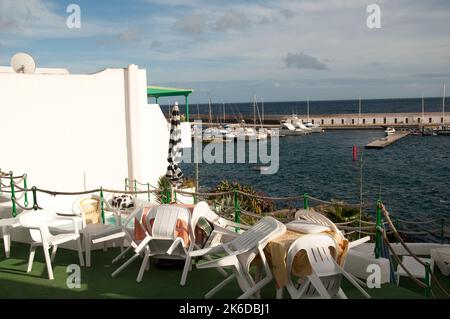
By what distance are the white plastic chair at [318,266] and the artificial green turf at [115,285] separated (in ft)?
2.69

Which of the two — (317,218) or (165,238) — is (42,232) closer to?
(165,238)

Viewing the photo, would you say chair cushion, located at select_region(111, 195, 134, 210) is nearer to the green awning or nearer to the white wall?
the white wall

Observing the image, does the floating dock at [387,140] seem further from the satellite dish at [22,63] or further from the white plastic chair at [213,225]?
the white plastic chair at [213,225]

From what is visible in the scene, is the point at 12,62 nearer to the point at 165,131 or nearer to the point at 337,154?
the point at 165,131

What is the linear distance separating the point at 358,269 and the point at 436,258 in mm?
4188

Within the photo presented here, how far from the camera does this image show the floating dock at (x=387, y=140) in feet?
240

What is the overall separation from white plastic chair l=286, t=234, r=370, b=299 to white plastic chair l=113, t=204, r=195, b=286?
5.88 ft

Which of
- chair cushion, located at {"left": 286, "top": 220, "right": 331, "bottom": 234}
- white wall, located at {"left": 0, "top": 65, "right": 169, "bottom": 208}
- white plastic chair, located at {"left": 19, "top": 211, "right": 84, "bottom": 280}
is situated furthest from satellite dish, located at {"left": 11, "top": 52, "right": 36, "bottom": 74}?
chair cushion, located at {"left": 286, "top": 220, "right": 331, "bottom": 234}

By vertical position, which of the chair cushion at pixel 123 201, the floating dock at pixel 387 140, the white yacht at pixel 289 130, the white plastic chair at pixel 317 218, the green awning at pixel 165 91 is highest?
the green awning at pixel 165 91

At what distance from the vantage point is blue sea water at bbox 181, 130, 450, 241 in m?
37.5

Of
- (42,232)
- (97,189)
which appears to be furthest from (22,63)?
(42,232)

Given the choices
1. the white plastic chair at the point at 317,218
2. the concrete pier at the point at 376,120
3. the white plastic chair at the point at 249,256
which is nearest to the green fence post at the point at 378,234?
the white plastic chair at the point at 317,218

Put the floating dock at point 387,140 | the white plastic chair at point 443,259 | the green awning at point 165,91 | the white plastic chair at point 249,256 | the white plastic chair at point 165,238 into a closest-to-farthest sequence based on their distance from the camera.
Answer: the white plastic chair at point 249,256, the white plastic chair at point 165,238, the white plastic chair at point 443,259, the green awning at point 165,91, the floating dock at point 387,140

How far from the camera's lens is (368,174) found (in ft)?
168
